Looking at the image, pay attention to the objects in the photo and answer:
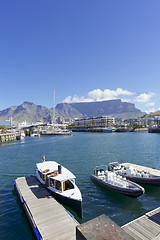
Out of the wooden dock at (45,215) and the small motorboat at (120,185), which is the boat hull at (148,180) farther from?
the wooden dock at (45,215)

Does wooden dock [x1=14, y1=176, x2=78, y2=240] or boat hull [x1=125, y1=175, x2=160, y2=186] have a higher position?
wooden dock [x1=14, y1=176, x2=78, y2=240]

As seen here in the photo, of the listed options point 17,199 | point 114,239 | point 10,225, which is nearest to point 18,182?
point 17,199

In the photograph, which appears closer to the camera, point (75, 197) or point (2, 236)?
point (2, 236)

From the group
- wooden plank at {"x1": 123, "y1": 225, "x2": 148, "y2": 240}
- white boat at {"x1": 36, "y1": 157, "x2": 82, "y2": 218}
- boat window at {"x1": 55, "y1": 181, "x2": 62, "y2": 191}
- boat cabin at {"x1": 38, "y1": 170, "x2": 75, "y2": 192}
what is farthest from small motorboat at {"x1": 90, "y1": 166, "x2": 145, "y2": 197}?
boat window at {"x1": 55, "y1": 181, "x2": 62, "y2": 191}

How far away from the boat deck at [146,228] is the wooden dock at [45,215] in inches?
169

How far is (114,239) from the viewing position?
386 cm

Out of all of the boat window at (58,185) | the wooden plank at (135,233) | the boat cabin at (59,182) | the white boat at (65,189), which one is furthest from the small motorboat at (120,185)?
the boat window at (58,185)

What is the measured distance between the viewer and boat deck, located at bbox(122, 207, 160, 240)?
34.6 ft

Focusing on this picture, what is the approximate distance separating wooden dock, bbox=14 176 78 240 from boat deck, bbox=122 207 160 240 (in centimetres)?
429

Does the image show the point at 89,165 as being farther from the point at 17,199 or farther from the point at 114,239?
the point at 114,239

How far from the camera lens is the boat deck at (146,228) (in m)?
10.6

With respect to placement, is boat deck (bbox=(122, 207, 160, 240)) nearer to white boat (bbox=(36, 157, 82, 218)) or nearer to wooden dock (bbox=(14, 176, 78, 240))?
wooden dock (bbox=(14, 176, 78, 240))

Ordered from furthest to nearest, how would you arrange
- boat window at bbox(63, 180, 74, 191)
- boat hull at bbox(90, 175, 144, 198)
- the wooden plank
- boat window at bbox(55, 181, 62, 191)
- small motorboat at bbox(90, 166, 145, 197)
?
small motorboat at bbox(90, 166, 145, 197) < boat hull at bbox(90, 175, 144, 198) < boat window at bbox(63, 180, 74, 191) < boat window at bbox(55, 181, 62, 191) < the wooden plank

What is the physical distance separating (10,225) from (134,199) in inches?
574
